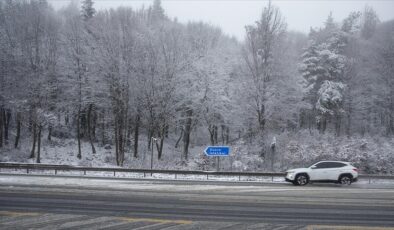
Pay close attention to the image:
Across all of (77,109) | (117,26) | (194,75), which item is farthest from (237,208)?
(77,109)

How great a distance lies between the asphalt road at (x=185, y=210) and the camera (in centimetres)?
976

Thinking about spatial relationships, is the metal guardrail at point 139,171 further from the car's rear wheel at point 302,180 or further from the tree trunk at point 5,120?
the tree trunk at point 5,120

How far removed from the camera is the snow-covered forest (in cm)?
3294

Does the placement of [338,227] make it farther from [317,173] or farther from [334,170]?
[334,170]

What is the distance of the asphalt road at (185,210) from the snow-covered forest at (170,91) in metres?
15.6

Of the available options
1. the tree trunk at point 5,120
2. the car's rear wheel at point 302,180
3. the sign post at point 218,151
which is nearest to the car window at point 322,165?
the car's rear wheel at point 302,180

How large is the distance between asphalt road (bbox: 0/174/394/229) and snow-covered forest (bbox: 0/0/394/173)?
1560 cm

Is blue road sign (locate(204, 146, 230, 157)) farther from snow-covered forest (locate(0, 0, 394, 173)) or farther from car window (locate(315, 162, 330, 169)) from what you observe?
car window (locate(315, 162, 330, 169))

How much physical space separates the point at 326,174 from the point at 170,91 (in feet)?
66.6

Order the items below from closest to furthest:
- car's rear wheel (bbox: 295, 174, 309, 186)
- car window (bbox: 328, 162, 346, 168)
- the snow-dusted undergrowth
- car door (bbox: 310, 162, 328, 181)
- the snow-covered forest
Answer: car's rear wheel (bbox: 295, 174, 309, 186), car door (bbox: 310, 162, 328, 181), car window (bbox: 328, 162, 346, 168), the snow-dusted undergrowth, the snow-covered forest

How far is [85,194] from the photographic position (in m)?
14.9

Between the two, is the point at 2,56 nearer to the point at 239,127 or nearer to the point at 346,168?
the point at 239,127

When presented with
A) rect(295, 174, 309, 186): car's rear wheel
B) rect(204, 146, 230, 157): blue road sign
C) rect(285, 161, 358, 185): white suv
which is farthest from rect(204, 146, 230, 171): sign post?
rect(295, 174, 309, 186): car's rear wheel

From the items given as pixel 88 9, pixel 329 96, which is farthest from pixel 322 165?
pixel 88 9
